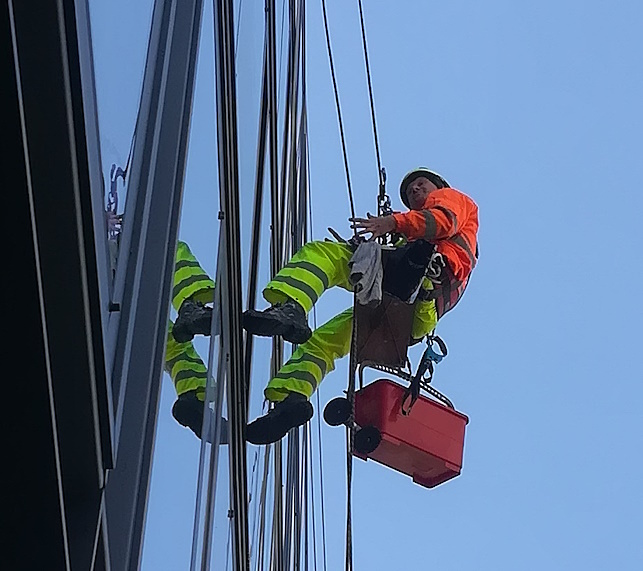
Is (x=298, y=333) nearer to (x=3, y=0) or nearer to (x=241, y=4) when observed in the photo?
(x=241, y=4)

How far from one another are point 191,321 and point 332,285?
7.66 ft

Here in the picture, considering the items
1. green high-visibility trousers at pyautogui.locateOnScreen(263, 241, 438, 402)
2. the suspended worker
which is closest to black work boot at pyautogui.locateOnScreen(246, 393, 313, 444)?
the suspended worker

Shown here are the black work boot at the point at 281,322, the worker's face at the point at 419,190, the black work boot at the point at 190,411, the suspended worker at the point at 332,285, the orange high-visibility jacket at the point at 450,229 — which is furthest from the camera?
the worker's face at the point at 419,190

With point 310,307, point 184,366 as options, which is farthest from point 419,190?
point 184,366

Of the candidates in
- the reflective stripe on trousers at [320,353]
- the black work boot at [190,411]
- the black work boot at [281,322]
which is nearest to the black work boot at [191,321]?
the black work boot at [190,411]

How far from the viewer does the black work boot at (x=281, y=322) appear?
17.2ft

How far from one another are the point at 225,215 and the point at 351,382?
2179 millimetres

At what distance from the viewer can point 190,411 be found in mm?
3691

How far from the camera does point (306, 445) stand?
484 inches

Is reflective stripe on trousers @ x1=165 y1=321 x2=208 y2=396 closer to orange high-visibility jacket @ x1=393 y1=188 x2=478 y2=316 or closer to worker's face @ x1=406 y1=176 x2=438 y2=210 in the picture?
orange high-visibility jacket @ x1=393 y1=188 x2=478 y2=316

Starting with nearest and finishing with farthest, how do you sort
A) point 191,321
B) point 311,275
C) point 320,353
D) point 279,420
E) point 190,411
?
1. point 190,411
2. point 191,321
3. point 279,420
4. point 311,275
5. point 320,353

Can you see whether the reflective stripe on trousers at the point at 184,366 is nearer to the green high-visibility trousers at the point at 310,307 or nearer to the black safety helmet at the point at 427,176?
the green high-visibility trousers at the point at 310,307

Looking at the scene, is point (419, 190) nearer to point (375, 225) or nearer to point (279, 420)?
point (375, 225)

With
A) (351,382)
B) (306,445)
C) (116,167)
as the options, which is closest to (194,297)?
(116,167)
